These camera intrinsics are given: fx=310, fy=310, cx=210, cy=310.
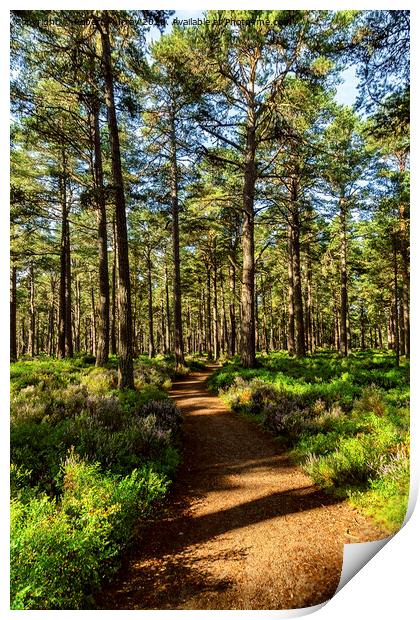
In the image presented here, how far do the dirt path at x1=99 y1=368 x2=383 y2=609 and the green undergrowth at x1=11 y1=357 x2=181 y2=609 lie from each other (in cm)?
29

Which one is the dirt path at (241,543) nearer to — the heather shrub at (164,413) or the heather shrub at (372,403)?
the heather shrub at (164,413)

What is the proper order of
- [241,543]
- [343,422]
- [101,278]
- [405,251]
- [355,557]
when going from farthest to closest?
[101,278], [343,422], [405,251], [241,543], [355,557]

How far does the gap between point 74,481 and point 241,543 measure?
199 cm

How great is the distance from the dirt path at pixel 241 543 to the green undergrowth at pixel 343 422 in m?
0.31

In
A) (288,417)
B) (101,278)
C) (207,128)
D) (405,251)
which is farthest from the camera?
(101,278)

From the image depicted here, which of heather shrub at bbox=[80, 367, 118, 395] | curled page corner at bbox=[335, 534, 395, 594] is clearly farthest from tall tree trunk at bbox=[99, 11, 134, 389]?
curled page corner at bbox=[335, 534, 395, 594]

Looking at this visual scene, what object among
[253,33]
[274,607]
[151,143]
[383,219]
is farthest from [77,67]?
[274,607]

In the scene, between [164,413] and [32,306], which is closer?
[164,413]

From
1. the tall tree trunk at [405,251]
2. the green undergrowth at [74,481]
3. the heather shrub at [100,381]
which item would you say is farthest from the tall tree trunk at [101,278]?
the tall tree trunk at [405,251]

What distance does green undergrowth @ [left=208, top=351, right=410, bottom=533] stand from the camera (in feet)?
12.2

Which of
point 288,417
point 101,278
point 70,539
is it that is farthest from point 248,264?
point 70,539

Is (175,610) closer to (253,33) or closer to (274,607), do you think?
(274,607)

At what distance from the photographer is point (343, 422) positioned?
5.77 m

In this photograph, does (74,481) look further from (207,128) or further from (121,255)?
(207,128)
